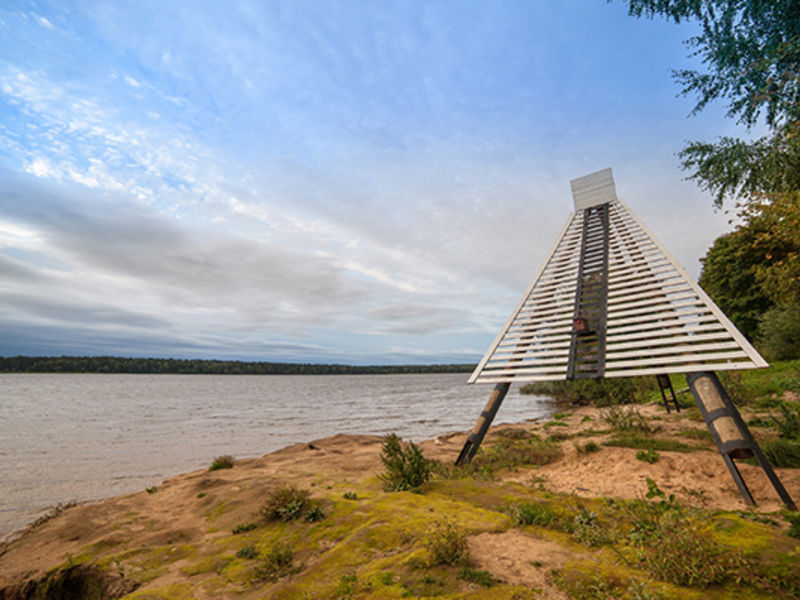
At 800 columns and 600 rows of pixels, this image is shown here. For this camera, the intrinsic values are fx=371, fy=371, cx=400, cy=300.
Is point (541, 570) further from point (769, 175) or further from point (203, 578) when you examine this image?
point (769, 175)

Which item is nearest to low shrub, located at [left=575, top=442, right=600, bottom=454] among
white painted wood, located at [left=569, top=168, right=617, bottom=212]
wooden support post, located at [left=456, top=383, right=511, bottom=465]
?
wooden support post, located at [left=456, top=383, right=511, bottom=465]

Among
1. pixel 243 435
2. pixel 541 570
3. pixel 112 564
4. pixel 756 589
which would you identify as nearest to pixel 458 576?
pixel 541 570

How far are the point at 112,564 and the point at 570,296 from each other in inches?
385

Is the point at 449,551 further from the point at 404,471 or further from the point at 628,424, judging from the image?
the point at 628,424

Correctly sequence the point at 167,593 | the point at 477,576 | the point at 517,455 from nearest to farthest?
1. the point at 477,576
2. the point at 167,593
3. the point at 517,455

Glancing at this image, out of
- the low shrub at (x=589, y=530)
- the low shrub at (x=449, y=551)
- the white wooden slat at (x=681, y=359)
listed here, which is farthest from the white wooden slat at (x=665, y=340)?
the low shrub at (x=449, y=551)

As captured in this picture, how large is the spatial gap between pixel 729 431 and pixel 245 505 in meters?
8.17

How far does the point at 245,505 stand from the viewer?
22.6ft

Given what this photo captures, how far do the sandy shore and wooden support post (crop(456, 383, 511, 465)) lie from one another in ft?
2.53

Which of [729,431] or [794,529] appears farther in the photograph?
[729,431]

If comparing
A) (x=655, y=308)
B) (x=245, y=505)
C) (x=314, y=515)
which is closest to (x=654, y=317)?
(x=655, y=308)

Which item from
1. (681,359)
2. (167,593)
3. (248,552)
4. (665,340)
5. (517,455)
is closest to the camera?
(167,593)

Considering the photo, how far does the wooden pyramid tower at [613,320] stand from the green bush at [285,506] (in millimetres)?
4059

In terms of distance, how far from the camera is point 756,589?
292 cm
